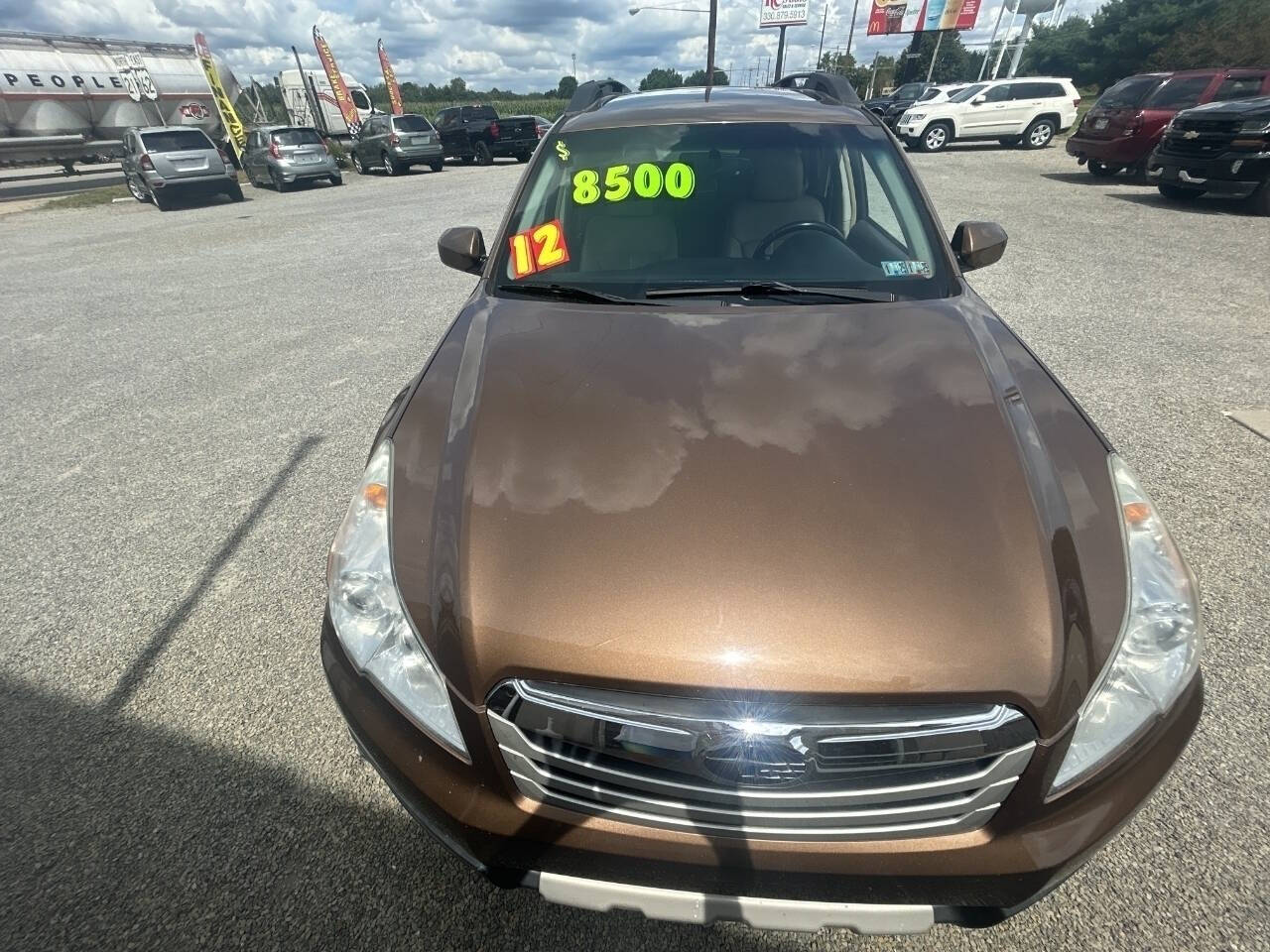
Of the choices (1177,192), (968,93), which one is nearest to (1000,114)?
(968,93)

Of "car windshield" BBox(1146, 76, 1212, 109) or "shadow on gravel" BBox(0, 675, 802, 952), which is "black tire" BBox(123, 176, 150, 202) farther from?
"car windshield" BBox(1146, 76, 1212, 109)

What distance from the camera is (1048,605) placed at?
1.13 metres

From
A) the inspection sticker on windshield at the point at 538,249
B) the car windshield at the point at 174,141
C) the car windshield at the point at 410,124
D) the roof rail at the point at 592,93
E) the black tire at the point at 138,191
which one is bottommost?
the black tire at the point at 138,191

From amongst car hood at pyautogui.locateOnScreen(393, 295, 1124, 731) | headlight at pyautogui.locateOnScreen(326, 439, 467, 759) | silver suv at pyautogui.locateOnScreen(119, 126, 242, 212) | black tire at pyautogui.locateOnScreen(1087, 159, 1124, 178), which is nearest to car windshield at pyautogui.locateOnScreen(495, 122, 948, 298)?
car hood at pyautogui.locateOnScreen(393, 295, 1124, 731)

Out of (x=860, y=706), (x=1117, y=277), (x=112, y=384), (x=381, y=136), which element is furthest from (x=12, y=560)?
(x=381, y=136)

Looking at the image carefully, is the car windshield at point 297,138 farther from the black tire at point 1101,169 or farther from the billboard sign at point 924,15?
the billboard sign at point 924,15

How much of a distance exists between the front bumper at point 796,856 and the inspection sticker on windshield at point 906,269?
1.44m

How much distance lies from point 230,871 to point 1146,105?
15.1 m

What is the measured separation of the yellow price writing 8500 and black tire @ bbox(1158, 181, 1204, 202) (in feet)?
32.9

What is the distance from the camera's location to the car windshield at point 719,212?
7.07ft

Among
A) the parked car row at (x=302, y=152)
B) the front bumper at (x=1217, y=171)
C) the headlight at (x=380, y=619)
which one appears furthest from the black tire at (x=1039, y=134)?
the headlight at (x=380, y=619)

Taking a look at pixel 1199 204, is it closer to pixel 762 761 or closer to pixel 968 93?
pixel 968 93

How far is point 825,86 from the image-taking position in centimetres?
330

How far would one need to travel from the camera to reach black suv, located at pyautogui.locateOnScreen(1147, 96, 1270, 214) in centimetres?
755
